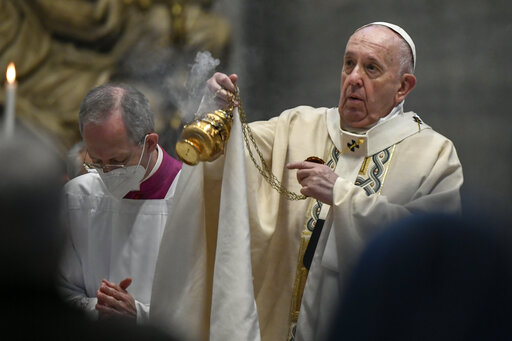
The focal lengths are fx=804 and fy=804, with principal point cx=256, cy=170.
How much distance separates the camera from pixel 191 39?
20.0 ft

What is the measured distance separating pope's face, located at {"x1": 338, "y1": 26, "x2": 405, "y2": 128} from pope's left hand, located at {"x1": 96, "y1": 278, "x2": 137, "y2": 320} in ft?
4.18

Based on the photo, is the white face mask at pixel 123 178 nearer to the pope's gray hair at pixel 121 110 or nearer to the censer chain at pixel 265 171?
the pope's gray hair at pixel 121 110

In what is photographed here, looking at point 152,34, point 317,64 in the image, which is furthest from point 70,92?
point 317,64

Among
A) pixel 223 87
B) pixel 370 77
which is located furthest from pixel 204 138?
pixel 370 77

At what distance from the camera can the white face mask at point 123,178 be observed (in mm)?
3715

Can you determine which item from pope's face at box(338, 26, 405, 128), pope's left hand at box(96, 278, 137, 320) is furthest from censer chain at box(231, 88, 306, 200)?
pope's left hand at box(96, 278, 137, 320)

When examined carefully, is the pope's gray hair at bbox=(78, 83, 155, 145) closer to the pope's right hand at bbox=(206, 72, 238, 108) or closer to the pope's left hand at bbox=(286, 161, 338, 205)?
the pope's right hand at bbox=(206, 72, 238, 108)

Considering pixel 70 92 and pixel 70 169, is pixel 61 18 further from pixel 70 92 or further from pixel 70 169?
pixel 70 169

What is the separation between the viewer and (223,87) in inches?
127

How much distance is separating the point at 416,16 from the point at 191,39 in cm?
168

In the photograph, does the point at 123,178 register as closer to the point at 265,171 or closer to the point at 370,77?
the point at 265,171

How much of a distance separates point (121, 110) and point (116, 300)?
3.04 feet

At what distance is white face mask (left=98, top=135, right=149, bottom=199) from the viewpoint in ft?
12.2

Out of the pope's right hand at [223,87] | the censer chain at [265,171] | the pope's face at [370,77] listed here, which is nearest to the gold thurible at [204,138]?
the pope's right hand at [223,87]
